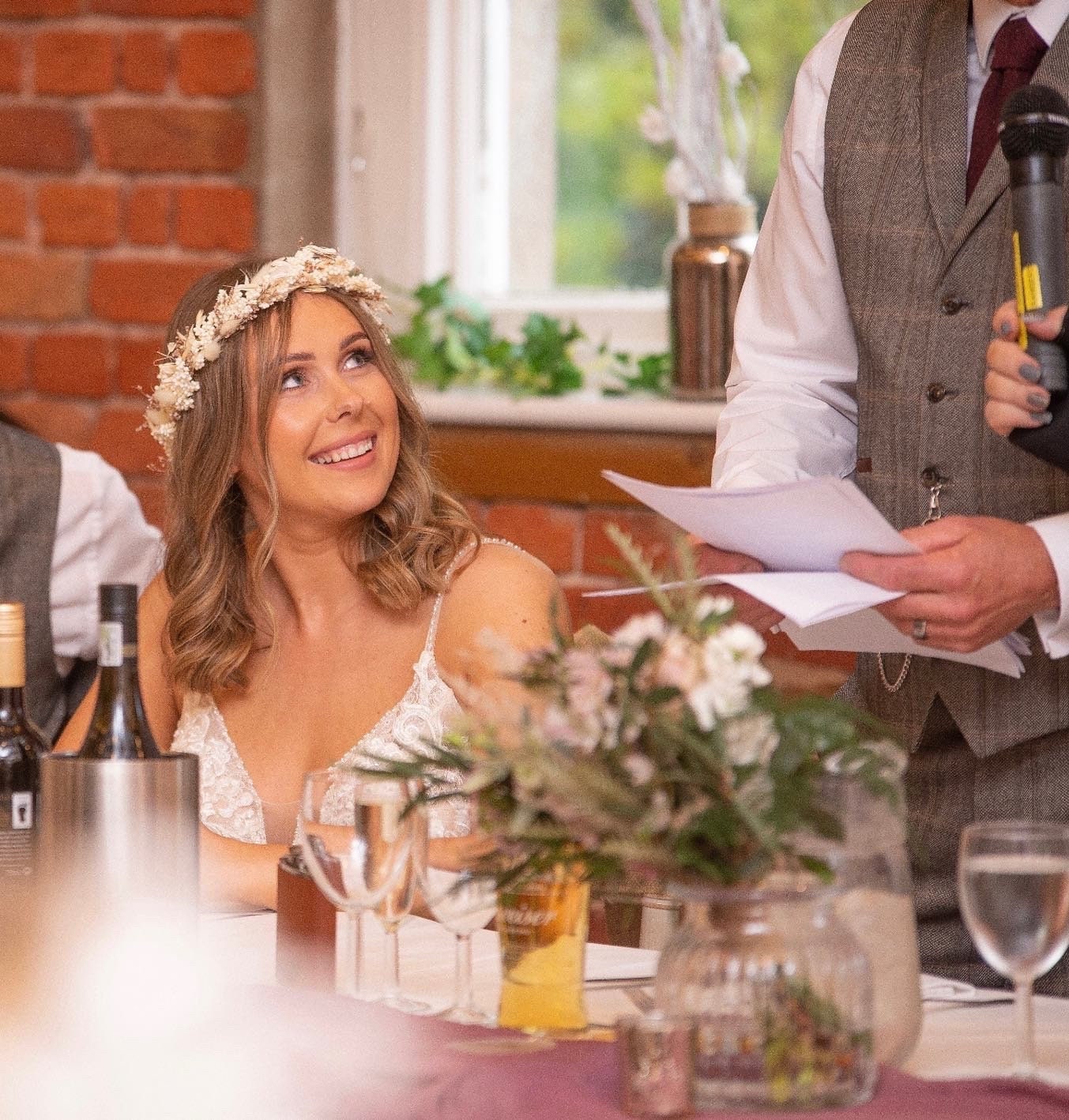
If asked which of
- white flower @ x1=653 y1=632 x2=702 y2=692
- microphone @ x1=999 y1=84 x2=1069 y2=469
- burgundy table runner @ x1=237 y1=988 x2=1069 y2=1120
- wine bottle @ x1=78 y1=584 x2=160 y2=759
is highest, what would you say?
microphone @ x1=999 y1=84 x2=1069 y2=469

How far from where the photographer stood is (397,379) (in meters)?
2.17

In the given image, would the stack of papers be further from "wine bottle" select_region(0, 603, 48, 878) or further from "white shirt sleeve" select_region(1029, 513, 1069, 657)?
"wine bottle" select_region(0, 603, 48, 878)

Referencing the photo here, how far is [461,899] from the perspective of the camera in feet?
3.68

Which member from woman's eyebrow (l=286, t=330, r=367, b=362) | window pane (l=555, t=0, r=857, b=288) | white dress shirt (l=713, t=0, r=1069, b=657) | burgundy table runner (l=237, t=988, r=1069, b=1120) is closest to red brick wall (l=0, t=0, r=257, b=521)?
window pane (l=555, t=0, r=857, b=288)

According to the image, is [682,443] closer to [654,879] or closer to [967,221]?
[967,221]

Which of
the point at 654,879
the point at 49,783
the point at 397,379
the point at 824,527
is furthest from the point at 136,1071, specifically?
the point at 397,379

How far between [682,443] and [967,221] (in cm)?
105

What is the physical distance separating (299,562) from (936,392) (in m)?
0.89

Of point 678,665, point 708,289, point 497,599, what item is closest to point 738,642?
point 678,665

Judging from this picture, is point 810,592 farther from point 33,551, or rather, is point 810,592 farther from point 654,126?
point 654,126

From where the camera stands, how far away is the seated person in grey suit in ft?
7.23

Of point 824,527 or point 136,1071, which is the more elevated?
point 824,527

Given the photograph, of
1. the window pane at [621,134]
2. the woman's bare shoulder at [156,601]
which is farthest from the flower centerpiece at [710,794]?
the window pane at [621,134]

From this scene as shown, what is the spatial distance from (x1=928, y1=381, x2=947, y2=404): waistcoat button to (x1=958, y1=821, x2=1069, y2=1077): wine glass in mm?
699
